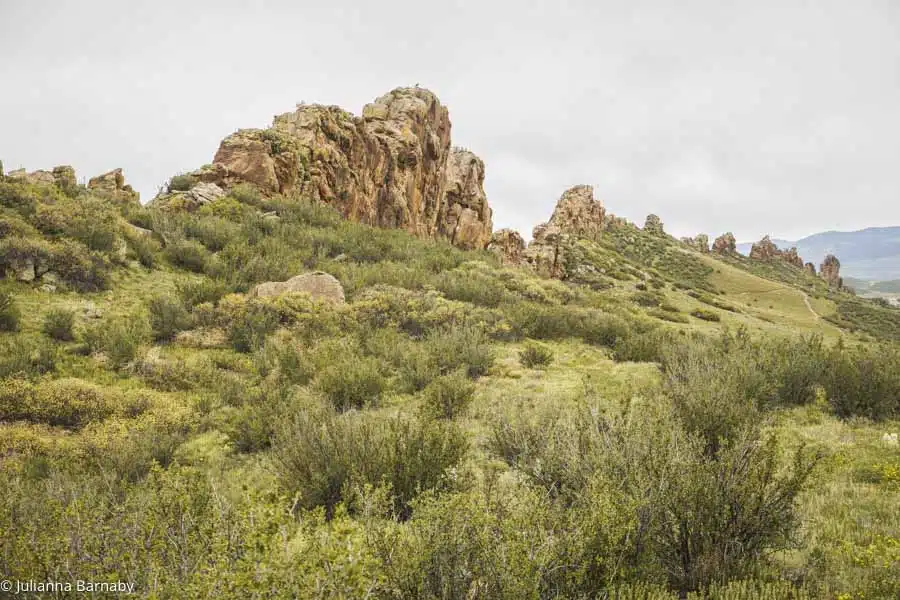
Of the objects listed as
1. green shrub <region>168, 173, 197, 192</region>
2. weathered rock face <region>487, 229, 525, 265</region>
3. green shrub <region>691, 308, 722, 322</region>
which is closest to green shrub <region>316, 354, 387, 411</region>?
green shrub <region>168, 173, 197, 192</region>

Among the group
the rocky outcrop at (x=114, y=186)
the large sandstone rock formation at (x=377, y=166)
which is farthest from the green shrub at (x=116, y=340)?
the large sandstone rock formation at (x=377, y=166)

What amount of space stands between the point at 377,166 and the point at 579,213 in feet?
131

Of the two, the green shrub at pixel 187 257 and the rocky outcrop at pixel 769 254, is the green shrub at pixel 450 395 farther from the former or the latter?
the rocky outcrop at pixel 769 254

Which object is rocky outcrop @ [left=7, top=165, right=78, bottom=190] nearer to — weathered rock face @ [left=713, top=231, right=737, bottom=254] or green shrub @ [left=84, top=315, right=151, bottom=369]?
green shrub @ [left=84, top=315, right=151, bottom=369]

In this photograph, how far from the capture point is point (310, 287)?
11992mm

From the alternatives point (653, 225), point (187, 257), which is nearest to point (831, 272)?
Result: point (653, 225)

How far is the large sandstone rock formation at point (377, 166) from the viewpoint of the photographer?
67.6 ft

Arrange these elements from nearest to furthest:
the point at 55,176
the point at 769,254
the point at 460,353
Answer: the point at 460,353 < the point at 55,176 < the point at 769,254

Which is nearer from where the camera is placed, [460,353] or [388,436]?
[388,436]

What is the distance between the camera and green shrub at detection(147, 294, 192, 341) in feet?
29.4

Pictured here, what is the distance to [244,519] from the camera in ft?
7.16

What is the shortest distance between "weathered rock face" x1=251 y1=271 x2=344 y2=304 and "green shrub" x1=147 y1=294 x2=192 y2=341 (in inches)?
80.7

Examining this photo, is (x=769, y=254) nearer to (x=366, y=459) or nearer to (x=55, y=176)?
(x=366, y=459)

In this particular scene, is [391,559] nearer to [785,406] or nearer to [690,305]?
[785,406]
